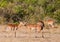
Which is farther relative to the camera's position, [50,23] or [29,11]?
[29,11]

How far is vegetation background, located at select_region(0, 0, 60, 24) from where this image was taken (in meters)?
23.2

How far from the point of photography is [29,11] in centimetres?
2447

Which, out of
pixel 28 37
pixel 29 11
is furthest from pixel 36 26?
pixel 29 11

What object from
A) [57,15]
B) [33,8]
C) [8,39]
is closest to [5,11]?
[33,8]

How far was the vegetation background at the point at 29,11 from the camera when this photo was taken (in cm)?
2319

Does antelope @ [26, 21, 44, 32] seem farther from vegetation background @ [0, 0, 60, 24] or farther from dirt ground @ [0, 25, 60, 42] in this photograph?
vegetation background @ [0, 0, 60, 24]

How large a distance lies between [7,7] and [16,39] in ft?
28.1

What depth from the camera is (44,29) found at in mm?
20078

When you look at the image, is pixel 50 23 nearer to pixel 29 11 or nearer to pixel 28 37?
Result: pixel 29 11

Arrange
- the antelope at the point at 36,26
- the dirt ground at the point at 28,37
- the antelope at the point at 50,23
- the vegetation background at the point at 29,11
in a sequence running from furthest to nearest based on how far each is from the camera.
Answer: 1. the vegetation background at the point at 29,11
2. the antelope at the point at 50,23
3. the antelope at the point at 36,26
4. the dirt ground at the point at 28,37

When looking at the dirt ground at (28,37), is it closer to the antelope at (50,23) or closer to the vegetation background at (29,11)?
the antelope at (50,23)

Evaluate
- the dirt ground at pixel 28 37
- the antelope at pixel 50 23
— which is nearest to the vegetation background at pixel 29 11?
the antelope at pixel 50 23

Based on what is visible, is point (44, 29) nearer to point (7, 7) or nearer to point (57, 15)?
point (57, 15)

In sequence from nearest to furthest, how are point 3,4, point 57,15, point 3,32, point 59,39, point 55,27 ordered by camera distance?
point 59,39
point 3,32
point 55,27
point 57,15
point 3,4
